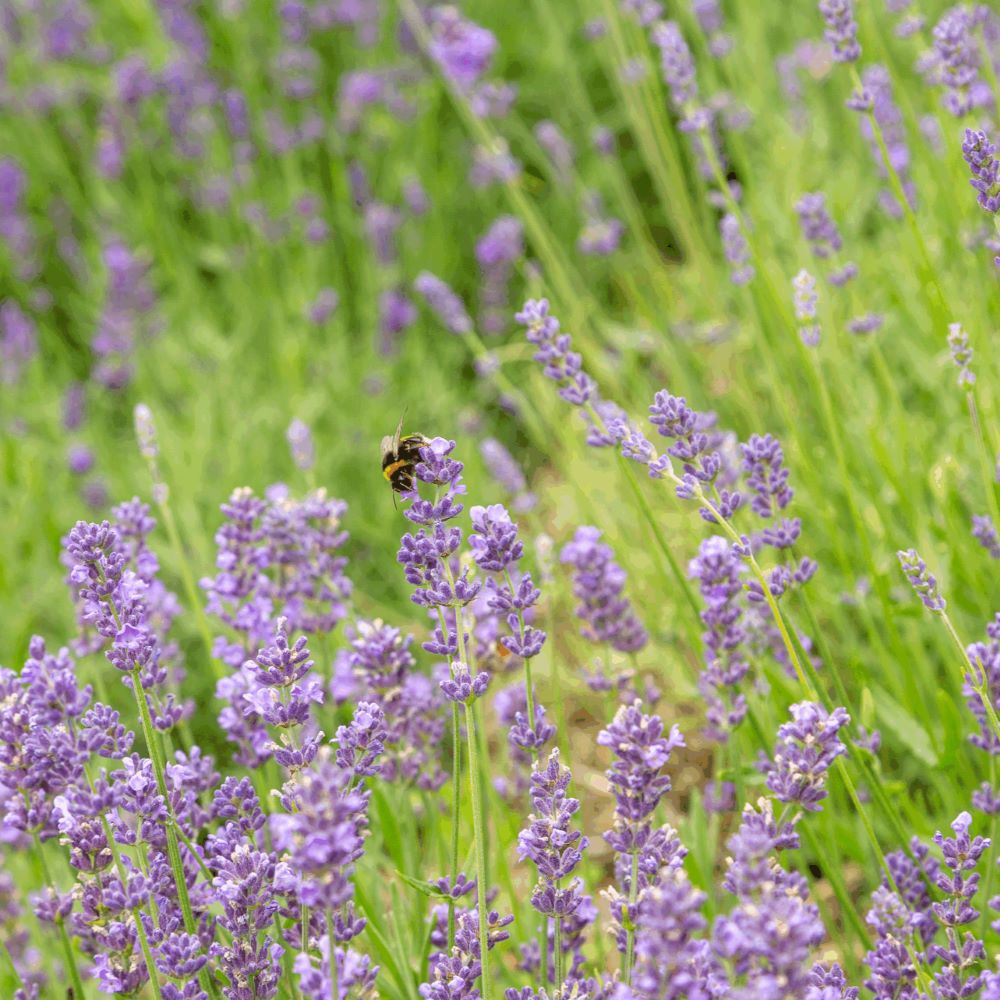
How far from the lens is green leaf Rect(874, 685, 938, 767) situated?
237 centimetres

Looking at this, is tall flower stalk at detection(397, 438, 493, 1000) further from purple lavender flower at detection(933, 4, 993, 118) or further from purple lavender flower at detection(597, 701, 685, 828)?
purple lavender flower at detection(933, 4, 993, 118)

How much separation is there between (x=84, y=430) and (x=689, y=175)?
2.62m

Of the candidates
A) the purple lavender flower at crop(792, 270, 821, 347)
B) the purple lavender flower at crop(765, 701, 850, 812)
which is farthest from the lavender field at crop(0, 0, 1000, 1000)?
the purple lavender flower at crop(792, 270, 821, 347)

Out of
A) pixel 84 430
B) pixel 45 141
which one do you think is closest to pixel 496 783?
pixel 84 430

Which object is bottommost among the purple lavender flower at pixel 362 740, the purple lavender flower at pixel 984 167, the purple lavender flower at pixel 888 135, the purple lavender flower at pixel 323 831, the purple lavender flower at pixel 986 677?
the purple lavender flower at pixel 323 831

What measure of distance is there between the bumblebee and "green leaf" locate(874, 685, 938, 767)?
98 centimetres

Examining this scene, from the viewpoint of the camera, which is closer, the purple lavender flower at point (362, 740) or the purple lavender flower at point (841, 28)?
the purple lavender flower at point (362, 740)

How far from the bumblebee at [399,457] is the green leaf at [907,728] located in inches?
38.6

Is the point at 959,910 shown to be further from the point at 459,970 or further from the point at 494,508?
the point at 494,508

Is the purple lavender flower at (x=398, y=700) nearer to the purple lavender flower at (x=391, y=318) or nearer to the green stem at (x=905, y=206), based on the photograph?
the green stem at (x=905, y=206)

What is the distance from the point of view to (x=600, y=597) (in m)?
2.28

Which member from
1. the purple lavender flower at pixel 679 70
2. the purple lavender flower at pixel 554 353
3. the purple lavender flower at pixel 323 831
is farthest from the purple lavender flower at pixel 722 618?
the purple lavender flower at pixel 679 70

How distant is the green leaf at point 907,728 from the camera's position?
7.79ft

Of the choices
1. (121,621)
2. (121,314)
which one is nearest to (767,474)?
(121,621)
